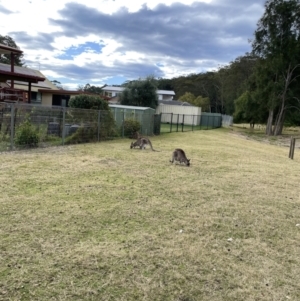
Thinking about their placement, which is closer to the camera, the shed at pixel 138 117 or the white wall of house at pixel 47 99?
the shed at pixel 138 117

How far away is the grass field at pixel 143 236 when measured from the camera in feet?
9.21

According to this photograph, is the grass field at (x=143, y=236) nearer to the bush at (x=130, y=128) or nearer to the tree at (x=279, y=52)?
the bush at (x=130, y=128)

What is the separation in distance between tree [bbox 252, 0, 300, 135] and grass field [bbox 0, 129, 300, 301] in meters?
27.5

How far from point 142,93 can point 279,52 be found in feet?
51.7

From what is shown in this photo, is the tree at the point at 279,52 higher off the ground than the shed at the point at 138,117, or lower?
higher

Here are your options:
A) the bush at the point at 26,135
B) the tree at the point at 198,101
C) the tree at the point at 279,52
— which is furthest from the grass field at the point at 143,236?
the tree at the point at 198,101

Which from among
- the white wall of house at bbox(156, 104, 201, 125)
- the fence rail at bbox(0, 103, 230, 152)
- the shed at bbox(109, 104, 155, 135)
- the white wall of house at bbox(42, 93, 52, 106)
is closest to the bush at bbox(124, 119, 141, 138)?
the fence rail at bbox(0, 103, 230, 152)

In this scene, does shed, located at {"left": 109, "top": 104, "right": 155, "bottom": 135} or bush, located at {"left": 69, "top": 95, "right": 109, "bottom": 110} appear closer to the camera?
bush, located at {"left": 69, "top": 95, "right": 109, "bottom": 110}

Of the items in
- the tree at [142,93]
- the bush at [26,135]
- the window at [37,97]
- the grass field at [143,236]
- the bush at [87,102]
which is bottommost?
the grass field at [143,236]

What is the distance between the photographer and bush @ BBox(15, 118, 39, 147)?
10297mm

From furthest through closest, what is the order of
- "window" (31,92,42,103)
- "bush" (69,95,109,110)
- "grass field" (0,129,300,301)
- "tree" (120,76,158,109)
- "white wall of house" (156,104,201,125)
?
"white wall of house" (156,104,201,125) < "tree" (120,76,158,109) < "window" (31,92,42,103) < "bush" (69,95,109,110) < "grass field" (0,129,300,301)

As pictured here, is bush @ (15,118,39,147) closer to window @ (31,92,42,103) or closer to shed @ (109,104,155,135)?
shed @ (109,104,155,135)

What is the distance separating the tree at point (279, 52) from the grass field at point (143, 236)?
27544 millimetres

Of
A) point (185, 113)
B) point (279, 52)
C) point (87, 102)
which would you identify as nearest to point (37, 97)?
point (185, 113)
